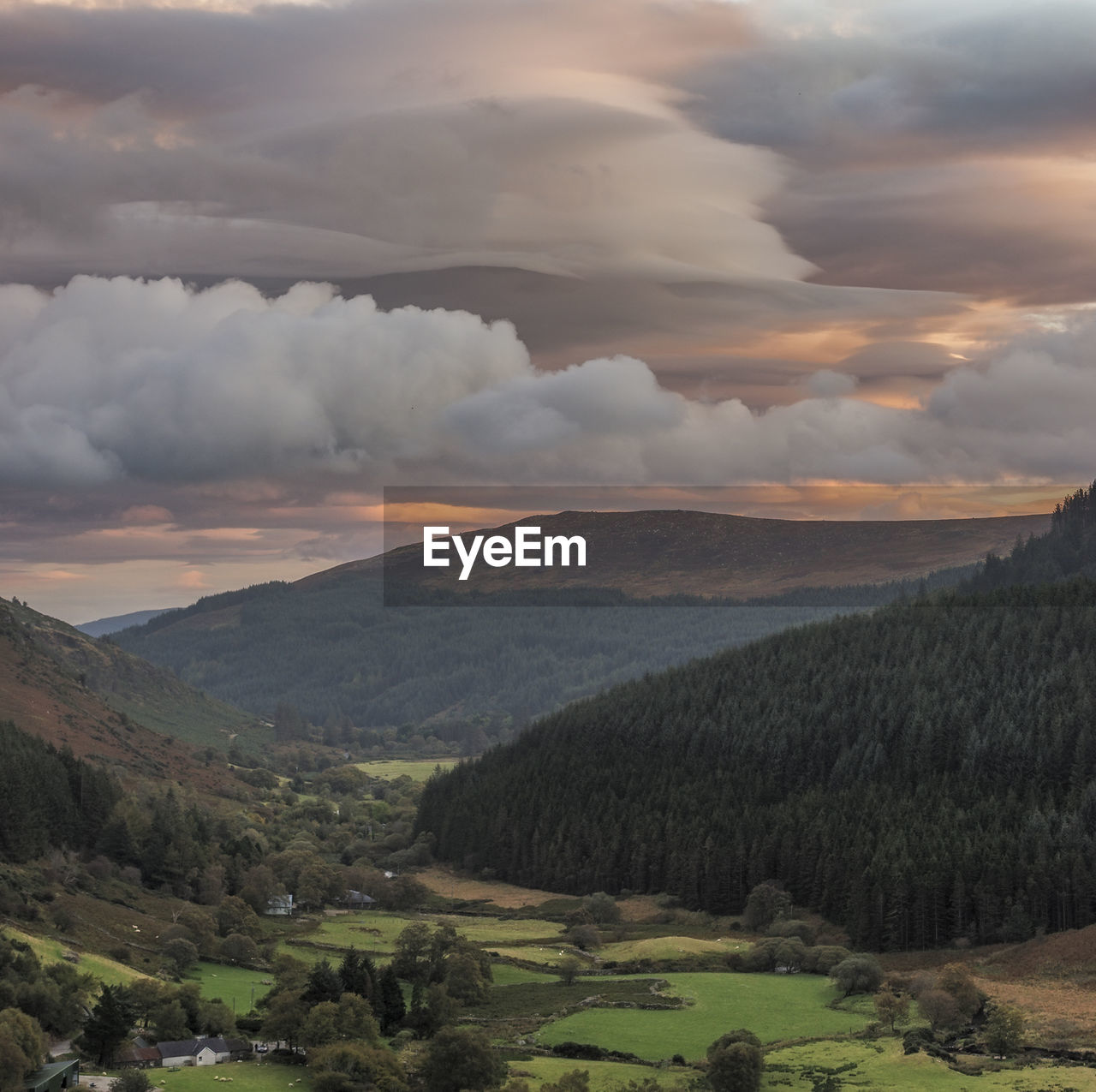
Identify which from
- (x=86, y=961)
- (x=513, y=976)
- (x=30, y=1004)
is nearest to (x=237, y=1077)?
(x=30, y=1004)

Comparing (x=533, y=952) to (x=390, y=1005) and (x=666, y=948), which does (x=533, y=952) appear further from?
(x=390, y=1005)

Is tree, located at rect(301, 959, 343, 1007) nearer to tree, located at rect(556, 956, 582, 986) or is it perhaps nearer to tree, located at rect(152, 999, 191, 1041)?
tree, located at rect(152, 999, 191, 1041)

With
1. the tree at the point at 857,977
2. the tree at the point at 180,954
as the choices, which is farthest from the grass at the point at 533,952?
the tree at the point at 180,954

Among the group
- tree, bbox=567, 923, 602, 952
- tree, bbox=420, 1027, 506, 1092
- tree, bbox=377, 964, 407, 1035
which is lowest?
tree, bbox=567, 923, 602, 952

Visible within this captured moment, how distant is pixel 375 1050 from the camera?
122m

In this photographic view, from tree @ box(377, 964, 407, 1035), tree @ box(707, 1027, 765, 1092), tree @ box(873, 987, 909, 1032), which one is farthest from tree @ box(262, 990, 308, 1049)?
tree @ box(873, 987, 909, 1032)

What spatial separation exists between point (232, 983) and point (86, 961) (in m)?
17.6

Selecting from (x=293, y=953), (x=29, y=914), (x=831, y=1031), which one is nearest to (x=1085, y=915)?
(x=831, y=1031)

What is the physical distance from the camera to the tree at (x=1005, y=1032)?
5103 inches

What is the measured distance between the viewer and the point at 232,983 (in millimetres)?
→ 161250

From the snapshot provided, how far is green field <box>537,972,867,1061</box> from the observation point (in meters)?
138

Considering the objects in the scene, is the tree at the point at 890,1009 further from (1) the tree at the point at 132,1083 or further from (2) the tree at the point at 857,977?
(1) the tree at the point at 132,1083

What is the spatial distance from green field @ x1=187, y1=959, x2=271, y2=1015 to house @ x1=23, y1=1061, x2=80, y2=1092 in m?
30.4

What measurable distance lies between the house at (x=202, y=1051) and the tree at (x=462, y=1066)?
21627mm
